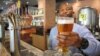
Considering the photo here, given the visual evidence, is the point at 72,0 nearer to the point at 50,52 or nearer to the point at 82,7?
the point at 82,7

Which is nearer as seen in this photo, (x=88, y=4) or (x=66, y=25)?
(x=66, y=25)

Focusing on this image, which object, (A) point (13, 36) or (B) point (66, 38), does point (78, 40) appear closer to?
(B) point (66, 38)

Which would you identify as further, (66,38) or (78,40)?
(78,40)

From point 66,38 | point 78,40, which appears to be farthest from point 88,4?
point 66,38

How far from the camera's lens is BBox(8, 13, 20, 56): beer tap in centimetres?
94

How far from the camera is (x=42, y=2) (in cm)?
587

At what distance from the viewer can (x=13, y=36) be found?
973 millimetres

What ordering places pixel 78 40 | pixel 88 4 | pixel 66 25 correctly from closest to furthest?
pixel 66 25 < pixel 78 40 < pixel 88 4

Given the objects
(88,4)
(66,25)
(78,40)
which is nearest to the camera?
(66,25)

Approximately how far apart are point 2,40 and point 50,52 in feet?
0.84

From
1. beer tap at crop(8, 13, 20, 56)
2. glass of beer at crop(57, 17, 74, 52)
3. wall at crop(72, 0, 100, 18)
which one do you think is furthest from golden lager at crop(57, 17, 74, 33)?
wall at crop(72, 0, 100, 18)

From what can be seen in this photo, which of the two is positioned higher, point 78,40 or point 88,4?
point 88,4

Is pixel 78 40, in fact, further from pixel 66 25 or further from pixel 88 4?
pixel 88 4

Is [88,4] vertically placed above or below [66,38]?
above
